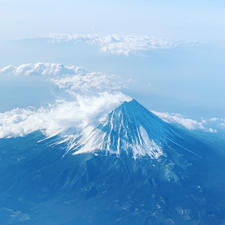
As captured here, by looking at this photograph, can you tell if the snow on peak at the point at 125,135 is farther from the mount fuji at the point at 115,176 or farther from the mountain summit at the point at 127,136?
the mount fuji at the point at 115,176

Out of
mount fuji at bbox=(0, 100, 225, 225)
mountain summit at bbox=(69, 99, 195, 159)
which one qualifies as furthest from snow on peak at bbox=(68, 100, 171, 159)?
mount fuji at bbox=(0, 100, 225, 225)

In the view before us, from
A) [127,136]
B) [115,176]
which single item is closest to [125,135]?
[127,136]

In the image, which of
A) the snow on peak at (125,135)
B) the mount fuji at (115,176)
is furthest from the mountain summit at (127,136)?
the mount fuji at (115,176)

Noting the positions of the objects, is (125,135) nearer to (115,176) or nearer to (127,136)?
(127,136)

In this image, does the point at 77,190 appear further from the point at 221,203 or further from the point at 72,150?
the point at 221,203

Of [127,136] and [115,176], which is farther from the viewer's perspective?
[127,136]

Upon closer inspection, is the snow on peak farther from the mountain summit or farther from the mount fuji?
the mount fuji

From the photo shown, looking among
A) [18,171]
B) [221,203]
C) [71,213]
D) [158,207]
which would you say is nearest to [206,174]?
[221,203]

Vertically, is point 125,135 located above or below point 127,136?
above
